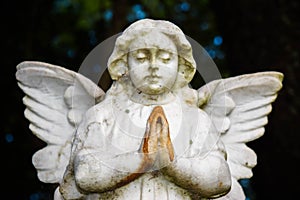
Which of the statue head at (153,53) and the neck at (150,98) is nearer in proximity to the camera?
the statue head at (153,53)

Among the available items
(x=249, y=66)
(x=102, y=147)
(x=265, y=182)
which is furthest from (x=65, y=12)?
(x=102, y=147)

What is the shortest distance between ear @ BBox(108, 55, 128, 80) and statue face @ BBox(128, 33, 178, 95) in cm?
7

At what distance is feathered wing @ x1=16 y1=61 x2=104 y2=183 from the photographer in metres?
4.67

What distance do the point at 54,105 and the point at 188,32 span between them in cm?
403

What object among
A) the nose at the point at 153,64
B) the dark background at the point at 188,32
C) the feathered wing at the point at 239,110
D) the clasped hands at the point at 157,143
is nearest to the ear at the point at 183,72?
the nose at the point at 153,64

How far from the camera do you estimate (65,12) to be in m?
8.91

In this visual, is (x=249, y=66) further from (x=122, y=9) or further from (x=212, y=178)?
(x=212, y=178)

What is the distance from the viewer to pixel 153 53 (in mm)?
4074

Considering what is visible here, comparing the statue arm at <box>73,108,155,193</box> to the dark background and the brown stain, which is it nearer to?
the brown stain

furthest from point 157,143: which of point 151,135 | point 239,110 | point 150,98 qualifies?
point 239,110

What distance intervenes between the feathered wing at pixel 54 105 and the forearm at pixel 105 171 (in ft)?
2.19

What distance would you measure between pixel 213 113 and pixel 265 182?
8.17ft

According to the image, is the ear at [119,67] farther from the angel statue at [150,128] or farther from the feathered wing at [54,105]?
the feathered wing at [54,105]

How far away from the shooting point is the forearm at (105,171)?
3896 mm
